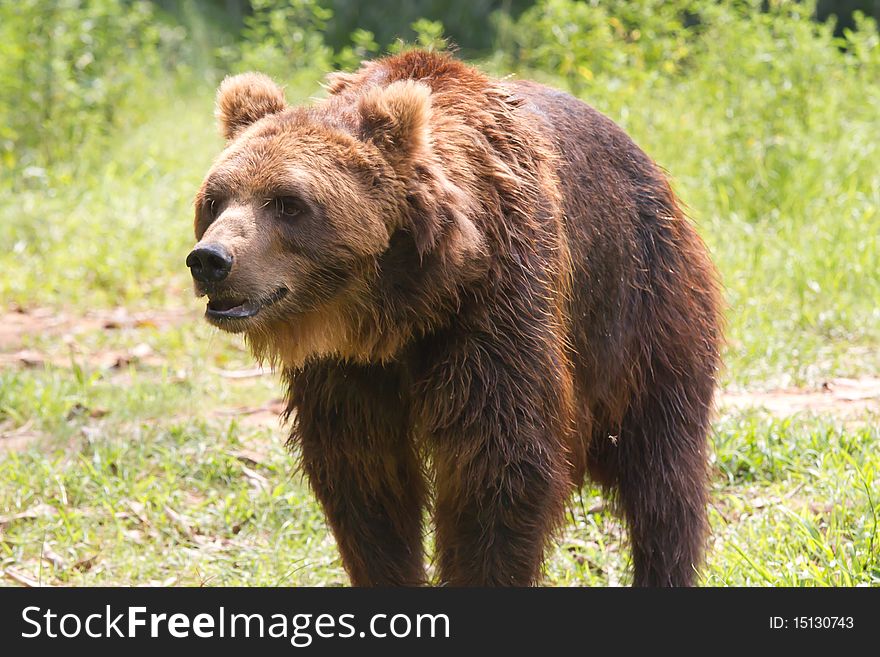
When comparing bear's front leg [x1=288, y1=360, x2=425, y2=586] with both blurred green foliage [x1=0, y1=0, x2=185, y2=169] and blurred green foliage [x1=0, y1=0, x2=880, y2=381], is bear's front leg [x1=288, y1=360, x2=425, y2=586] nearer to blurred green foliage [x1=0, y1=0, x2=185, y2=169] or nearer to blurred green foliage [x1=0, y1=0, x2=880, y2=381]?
blurred green foliage [x1=0, y1=0, x2=880, y2=381]

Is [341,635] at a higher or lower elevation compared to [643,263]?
lower

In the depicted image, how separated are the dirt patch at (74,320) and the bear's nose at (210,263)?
4.31 meters

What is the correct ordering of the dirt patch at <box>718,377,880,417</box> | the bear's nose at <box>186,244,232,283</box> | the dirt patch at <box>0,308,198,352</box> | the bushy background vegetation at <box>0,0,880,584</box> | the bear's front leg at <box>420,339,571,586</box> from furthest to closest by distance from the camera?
the dirt patch at <box>0,308,198,352</box> < the dirt patch at <box>718,377,880,417</box> < the bushy background vegetation at <box>0,0,880,584</box> < the bear's front leg at <box>420,339,571,586</box> < the bear's nose at <box>186,244,232,283</box>

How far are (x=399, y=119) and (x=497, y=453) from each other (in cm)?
101

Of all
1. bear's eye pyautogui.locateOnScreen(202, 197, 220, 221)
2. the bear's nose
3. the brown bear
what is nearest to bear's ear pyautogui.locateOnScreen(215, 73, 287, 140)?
the brown bear

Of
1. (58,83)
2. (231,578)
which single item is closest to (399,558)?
(231,578)

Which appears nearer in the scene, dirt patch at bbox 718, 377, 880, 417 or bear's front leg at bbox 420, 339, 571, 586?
bear's front leg at bbox 420, 339, 571, 586

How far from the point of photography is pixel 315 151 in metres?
3.46

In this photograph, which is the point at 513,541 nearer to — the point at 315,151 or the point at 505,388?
the point at 505,388

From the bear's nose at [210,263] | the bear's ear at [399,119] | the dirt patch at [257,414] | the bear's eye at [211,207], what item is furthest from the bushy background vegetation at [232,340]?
the bear's ear at [399,119]

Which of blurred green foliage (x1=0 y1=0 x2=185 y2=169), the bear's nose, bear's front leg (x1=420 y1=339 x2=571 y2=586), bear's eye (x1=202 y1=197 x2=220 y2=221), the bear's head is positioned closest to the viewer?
the bear's nose

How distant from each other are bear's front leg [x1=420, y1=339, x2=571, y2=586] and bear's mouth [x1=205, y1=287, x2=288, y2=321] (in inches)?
22.7

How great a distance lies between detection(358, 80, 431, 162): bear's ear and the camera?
347 cm

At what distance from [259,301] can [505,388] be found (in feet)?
2.52
